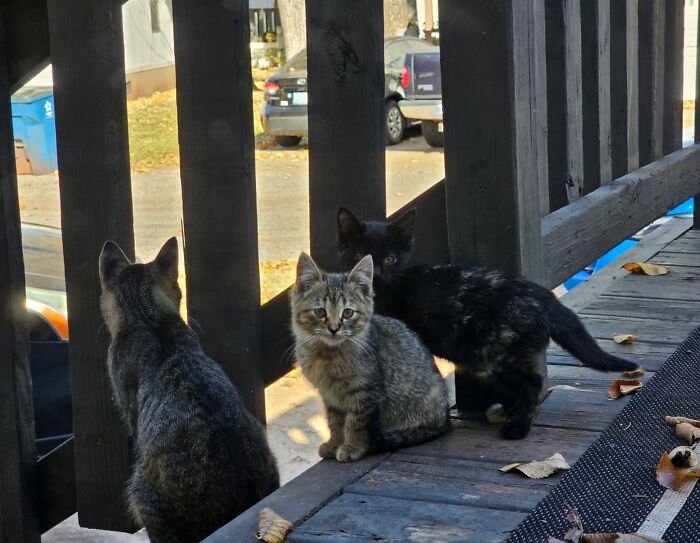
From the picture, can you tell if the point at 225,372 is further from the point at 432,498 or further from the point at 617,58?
the point at 617,58

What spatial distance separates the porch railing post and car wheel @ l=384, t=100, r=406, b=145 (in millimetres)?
17781

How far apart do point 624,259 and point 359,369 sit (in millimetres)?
3023

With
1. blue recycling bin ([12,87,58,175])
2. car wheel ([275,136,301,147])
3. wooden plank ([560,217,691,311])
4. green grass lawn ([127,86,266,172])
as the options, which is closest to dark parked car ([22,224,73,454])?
wooden plank ([560,217,691,311])

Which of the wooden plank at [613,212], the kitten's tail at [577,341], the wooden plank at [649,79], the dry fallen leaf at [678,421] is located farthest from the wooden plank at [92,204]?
the wooden plank at [649,79]

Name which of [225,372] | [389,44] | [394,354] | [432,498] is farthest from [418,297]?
[389,44]

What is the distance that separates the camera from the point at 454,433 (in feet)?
11.5

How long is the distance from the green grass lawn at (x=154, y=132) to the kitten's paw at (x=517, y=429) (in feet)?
48.3

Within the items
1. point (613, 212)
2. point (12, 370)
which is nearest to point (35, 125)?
point (613, 212)

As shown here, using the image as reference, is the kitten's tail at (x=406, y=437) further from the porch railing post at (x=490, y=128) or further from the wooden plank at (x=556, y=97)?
the wooden plank at (x=556, y=97)

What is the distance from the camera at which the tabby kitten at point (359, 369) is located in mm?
3396

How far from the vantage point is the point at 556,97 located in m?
4.33

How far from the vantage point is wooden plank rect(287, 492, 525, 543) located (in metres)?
2.59

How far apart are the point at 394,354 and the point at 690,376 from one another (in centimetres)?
111

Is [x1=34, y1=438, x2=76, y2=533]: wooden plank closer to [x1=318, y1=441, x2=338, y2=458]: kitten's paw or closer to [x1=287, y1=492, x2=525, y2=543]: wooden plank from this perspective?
[x1=318, y1=441, x2=338, y2=458]: kitten's paw
